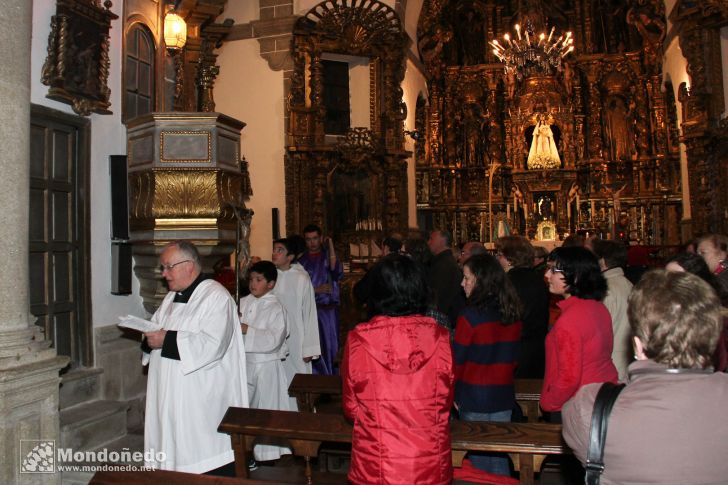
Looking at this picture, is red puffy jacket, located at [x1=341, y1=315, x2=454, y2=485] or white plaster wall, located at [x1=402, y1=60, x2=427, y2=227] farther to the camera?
white plaster wall, located at [x1=402, y1=60, x2=427, y2=227]

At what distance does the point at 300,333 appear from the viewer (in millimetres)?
6266

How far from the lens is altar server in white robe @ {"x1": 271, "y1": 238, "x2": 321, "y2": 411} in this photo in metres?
6.22

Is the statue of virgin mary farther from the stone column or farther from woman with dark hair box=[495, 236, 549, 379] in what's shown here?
the stone column

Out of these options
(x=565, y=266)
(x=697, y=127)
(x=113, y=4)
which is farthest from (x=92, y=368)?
(x=697, y=127)

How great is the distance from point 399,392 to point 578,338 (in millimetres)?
1274

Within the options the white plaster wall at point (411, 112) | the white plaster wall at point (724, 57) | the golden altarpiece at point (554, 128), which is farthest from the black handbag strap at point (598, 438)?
the golden altarpiece at point (554, 128)

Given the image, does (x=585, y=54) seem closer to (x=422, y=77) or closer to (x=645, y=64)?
(x=645, y=64)

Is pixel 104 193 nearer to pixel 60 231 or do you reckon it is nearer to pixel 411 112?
pixel 60 231

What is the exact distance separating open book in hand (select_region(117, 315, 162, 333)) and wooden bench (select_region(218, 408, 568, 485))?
0.75 meters

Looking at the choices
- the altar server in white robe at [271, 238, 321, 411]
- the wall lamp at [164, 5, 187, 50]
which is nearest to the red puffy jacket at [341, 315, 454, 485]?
the altar server in white robe at [271, 238, 321, 411]

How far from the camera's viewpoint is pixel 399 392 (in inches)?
102

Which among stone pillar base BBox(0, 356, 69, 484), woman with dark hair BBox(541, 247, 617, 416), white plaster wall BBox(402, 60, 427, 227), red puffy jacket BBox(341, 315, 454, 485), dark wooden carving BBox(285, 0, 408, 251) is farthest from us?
white plaster wall BBox(402, 60, 427, 227)

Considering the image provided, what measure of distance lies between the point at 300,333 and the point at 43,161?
286cm

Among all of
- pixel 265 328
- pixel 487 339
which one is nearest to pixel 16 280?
pixel 265 328
